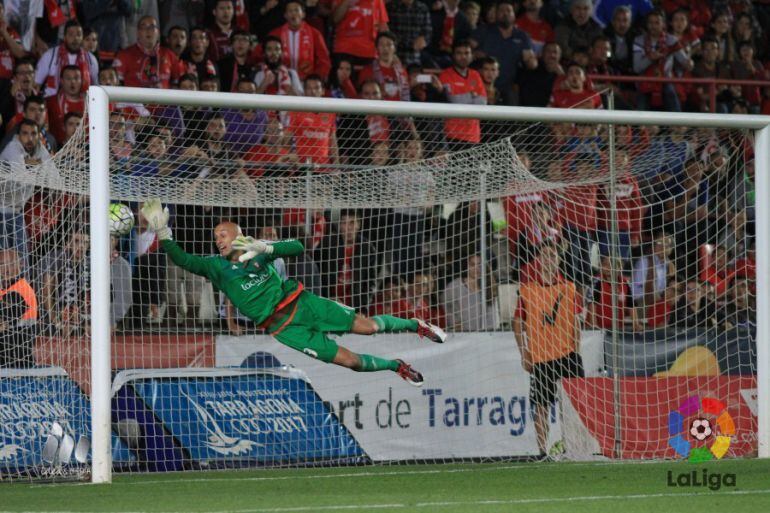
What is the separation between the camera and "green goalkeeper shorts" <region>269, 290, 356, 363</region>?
31.3 feet

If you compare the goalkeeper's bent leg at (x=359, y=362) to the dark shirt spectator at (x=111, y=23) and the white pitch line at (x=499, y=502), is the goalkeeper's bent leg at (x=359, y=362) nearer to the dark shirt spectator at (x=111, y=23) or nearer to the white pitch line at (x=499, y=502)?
the white pitch line at (x=499, y=502)

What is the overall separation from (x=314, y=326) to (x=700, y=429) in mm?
3438

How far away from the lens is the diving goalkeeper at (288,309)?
9.47 metres

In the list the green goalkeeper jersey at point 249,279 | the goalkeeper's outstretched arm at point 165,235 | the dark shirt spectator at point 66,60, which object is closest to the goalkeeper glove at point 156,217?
the goalkeeper's outstretched arm at point 165,235

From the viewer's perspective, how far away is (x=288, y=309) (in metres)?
9.66

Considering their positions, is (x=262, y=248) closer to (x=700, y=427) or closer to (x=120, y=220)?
(x=120, y=220)

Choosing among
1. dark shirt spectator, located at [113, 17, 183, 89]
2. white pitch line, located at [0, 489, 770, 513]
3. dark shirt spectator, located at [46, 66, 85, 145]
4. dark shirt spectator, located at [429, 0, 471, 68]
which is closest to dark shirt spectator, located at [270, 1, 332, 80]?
dark shirt spectator, located at [113, 17, 183, 89]

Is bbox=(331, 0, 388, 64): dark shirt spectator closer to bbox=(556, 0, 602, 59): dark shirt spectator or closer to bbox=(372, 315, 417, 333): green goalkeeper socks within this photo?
bbox=(556, 0, 602, 59): dark shirt spectator

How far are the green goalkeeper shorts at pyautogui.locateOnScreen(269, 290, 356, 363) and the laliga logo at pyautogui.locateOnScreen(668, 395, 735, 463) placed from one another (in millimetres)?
2953

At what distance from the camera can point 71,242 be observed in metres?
9.73

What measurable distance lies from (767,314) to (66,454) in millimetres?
5433

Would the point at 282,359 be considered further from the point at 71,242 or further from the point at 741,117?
the point at 741,117

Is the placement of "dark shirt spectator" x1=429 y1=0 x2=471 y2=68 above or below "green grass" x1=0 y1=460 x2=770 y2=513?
above

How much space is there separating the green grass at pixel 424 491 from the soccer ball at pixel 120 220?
1.77 meters
